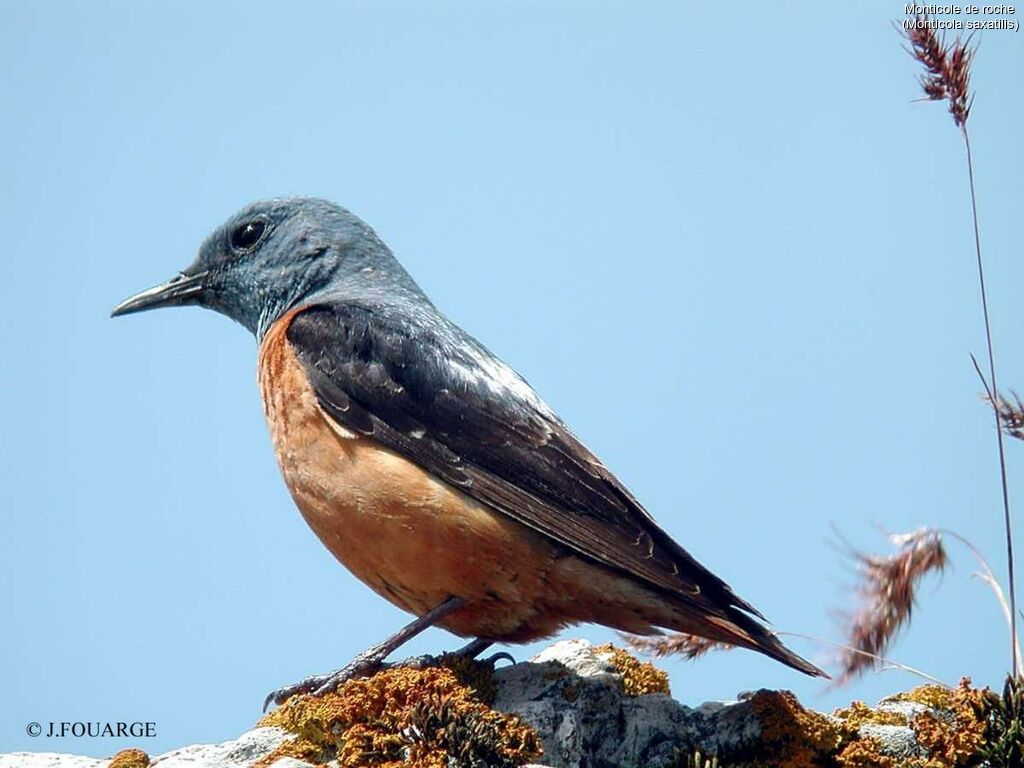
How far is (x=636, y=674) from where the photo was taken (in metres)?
6.14

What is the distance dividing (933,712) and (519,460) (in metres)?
2.19

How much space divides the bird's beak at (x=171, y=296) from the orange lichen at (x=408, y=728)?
360 centimetres

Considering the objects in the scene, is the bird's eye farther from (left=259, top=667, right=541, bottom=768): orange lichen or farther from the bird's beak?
(left=259, top=667, right=541, bottom=768): orange lichen

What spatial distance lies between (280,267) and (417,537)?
2604 millimetres

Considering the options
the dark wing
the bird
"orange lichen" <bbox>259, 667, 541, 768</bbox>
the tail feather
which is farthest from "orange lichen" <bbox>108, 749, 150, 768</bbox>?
the tail feather

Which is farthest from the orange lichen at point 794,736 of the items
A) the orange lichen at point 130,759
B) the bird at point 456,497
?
the orange lichen at point 130,759

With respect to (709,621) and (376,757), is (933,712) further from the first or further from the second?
(376,757)

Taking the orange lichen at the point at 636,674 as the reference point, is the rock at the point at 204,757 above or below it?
below

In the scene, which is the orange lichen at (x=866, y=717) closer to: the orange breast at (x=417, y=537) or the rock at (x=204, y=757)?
the orange breast at (x=417, y=537)

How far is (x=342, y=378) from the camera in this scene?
22.3 ft

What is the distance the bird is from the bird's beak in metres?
1.17

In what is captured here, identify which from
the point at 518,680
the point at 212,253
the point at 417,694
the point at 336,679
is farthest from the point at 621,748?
the point at 212,253

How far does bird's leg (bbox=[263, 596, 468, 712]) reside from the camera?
20.4 ft

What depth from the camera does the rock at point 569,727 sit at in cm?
520
